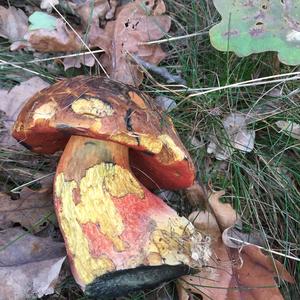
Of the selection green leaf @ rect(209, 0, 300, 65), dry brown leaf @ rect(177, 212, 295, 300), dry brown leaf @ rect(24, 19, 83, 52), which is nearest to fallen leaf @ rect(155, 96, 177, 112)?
green leaf @ rect(209, 0, 300, 65)

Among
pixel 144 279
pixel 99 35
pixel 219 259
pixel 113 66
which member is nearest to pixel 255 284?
pixel 219 259

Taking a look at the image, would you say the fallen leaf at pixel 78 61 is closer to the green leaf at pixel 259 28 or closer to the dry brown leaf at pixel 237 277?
the green leaf at pixel 259 28

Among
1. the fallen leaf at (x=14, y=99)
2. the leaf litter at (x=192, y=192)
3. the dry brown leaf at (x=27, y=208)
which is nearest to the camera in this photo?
the leaf litter at (x=192, y=192)

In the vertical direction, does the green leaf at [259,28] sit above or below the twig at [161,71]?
above

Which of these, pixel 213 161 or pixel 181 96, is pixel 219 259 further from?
pixel 181 96

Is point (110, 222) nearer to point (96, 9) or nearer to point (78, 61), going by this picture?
point (78, 61)

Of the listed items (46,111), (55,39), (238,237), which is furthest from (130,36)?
(238,237)

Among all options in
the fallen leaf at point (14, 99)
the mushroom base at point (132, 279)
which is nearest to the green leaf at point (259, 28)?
the fallen leaf at point (14, 99)
